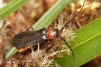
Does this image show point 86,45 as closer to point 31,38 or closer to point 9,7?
point 31,38

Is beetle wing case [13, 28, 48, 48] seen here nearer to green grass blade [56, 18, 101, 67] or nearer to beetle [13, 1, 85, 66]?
beetle [13, 1, 85, 66]

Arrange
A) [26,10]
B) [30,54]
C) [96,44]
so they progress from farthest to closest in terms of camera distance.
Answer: [26,10] < [96,44] < [30,54]

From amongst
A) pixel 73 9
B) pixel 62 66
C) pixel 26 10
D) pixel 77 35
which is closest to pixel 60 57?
pixel 62 66

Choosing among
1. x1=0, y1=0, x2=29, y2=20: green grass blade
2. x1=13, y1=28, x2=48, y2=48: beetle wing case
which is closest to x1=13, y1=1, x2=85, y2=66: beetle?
x1=13, y1=28, x2=48, y2=48: beetle wing case

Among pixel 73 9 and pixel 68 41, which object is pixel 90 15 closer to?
pixel 73 9

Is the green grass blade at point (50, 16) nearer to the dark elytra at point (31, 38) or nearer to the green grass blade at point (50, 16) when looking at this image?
the green grass blade at point (50, 16)

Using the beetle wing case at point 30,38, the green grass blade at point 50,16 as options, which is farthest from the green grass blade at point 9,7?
the green grass blade at point 50,16

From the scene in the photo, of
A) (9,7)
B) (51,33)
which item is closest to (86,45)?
(51,33)
